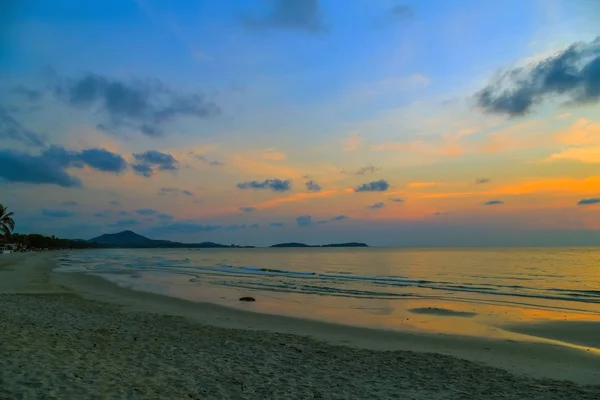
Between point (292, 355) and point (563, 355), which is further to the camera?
point (563, 355)

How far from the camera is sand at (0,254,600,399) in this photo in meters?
7.75

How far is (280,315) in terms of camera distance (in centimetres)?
1970

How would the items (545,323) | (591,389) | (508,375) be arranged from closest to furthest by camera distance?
(591,389), (508,375), (545,323)

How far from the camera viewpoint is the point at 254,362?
10352 mm

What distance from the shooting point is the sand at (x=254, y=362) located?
775 centimetres

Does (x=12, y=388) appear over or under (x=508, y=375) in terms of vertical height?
over

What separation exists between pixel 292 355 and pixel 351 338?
12.8 feet

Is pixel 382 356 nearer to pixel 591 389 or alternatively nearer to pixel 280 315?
pixel 591 389

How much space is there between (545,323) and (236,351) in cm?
1480

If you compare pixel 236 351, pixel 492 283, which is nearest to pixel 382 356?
pixel 236 351

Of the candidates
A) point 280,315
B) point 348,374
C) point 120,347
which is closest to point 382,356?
point 348,374

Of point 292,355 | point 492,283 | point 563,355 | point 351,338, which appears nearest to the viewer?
point 292,355

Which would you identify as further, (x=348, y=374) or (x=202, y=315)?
(x=202, y=315)

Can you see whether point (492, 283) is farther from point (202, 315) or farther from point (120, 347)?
point (120, 347)
